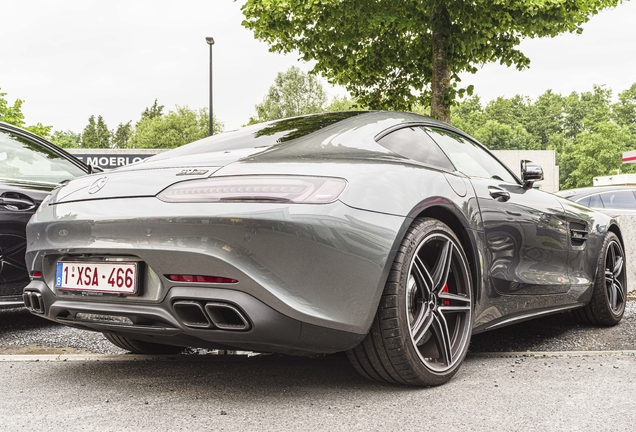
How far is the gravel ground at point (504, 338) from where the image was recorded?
421 centimetres

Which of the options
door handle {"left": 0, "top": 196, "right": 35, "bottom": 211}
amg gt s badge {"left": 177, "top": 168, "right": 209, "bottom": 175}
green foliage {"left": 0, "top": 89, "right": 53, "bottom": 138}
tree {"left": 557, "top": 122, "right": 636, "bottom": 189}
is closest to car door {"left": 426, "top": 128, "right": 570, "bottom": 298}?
amg gt s badge {"left": 177, "top": 168, "right": 209, "bottom": 175}

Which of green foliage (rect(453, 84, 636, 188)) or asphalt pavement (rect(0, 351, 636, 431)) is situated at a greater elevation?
green foliage (rect(453, 84, 636, 188))

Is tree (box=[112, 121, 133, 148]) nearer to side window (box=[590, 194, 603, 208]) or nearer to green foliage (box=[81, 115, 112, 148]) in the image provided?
green foliage (box=[81, 115, 112, 148])

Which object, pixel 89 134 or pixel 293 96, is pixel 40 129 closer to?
pixel 293 96

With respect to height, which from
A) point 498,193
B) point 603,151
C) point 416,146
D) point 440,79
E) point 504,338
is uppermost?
point 603,151

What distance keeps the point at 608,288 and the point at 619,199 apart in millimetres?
6294

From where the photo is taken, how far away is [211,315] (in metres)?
2.54

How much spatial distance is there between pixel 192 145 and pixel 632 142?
71.9 meters

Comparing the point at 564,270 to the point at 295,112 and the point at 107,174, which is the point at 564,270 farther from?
the point at 295,112

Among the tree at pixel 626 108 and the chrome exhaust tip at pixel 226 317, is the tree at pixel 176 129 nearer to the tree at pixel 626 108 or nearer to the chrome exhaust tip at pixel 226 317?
the tree at pixel 626 108

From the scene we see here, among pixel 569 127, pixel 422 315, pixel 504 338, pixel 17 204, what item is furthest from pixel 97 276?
pixel 569 127

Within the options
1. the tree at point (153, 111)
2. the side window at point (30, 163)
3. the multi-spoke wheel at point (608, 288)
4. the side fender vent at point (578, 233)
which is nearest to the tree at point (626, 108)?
the tree at point (153, 111)

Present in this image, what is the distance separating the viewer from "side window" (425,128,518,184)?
3.73 m

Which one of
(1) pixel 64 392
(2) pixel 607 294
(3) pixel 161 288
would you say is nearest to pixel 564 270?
(2) pixel 607 294
